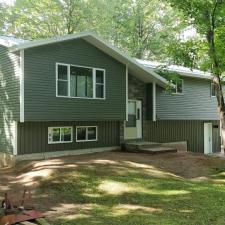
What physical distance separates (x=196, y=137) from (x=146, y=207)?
16.6 meters

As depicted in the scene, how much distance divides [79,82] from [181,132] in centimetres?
942

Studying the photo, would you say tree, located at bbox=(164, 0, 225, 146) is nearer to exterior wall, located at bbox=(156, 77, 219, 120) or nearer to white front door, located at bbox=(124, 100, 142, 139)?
white front door, located at bbox=(124, 100, 142, 139)

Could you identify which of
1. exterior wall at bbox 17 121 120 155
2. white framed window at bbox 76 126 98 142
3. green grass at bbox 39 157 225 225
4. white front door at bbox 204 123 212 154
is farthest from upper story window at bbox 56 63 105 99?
white front door at bbox 204 123 212 154

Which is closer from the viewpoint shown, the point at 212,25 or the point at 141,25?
the point at 212,25

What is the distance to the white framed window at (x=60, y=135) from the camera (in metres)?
16.1

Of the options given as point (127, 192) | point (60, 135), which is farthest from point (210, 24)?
point (127, 192)

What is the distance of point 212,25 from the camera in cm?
1473

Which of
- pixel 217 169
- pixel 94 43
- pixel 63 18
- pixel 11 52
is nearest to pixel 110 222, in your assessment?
pixel 217 169

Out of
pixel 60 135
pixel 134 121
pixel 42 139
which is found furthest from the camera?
pixel 134 121

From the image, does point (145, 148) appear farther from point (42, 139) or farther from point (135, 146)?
point (42, 139)

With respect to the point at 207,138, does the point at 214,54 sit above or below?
above

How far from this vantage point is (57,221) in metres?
7.46

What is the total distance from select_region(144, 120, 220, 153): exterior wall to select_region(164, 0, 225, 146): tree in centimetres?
645

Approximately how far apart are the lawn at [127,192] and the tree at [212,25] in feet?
12.8
